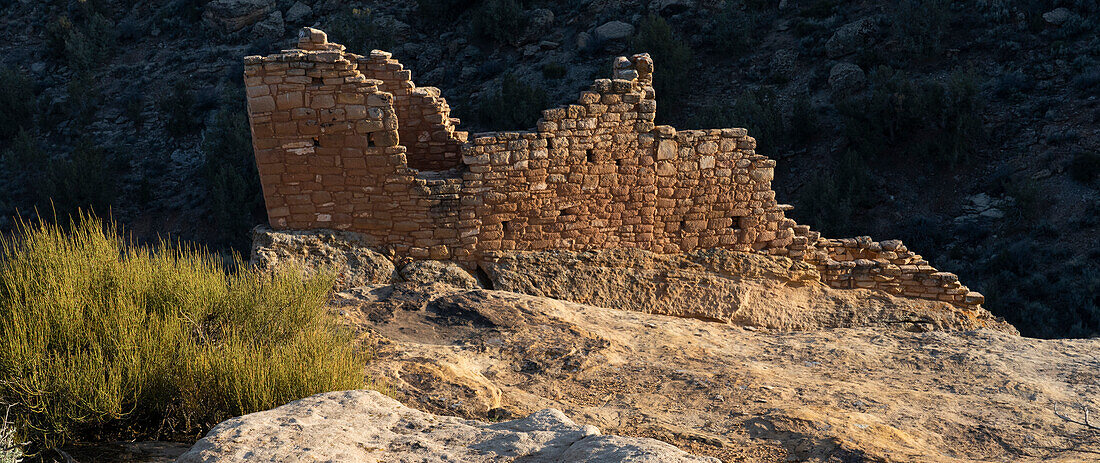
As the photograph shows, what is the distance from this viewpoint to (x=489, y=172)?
850 centimetres

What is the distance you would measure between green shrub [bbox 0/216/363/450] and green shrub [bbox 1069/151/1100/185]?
15791mm

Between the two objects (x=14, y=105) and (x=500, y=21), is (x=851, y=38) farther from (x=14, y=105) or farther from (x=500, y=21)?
(x=14, y=105)

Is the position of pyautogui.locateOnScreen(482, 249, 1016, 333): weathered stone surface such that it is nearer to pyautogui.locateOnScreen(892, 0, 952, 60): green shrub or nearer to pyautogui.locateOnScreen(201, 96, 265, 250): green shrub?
pyautogui.locateOnScreen(201, 96, 265, 250): green shrub

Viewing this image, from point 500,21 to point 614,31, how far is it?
2.95 m

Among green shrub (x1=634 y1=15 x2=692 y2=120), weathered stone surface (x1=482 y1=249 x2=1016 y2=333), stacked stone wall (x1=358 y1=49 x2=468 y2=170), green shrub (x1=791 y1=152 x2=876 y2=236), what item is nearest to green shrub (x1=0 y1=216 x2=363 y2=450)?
weathered stone surface (x1=482 y1=249 x2=1016 y2=333)

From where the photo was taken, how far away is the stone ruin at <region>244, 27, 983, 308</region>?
8273 mm

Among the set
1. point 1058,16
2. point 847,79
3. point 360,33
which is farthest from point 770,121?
point 360,33

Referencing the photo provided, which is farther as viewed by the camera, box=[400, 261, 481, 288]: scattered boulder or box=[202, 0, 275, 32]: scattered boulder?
box=[202, 0, 275, 32]: scattered boulder

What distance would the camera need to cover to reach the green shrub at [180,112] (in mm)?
22734

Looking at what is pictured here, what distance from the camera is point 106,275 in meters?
6.35

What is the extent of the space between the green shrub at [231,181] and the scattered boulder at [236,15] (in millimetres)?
3628

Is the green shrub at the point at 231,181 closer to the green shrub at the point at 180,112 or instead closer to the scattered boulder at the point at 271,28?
the green shrub at the point at 180,112

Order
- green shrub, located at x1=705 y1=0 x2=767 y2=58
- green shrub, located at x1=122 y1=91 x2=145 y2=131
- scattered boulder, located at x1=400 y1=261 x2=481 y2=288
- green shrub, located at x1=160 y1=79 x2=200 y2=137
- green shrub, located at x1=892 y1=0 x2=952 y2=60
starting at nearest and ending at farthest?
1. scattered boulder, located at x1=400 y1=261 x2=481 y2=288
2. green shrub, located at x1=892 y1=0 x2=952 y2=60
3. green shrub, located at x1=160 y1=79 x2=200 y2=137
4. green shrub, located at x1=705 y1=0 x2=767 y2=58
5. green shrub, located at x1=122 y1=91 x2=145 y2=131

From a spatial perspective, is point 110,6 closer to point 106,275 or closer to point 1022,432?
point 106,275
